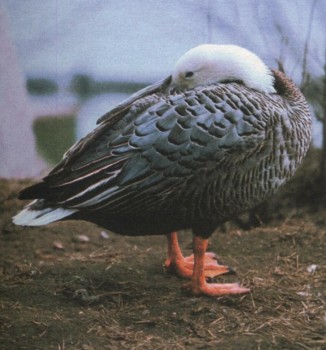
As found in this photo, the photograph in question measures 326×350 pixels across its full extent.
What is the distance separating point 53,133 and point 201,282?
102cm

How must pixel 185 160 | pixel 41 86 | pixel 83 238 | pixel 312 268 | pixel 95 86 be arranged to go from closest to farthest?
1. pixel 185 160
2. pixel 41 86
3. pixel 95 86
4. pixel 312 268
5. pixel 83 238

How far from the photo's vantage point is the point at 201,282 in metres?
3.15

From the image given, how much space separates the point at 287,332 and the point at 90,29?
1600 millimetres

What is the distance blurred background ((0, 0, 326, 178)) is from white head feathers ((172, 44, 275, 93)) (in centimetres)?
20

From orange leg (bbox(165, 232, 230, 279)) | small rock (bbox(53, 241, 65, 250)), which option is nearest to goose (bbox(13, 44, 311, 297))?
orange leg (bbox(165, 232, 230, 279))

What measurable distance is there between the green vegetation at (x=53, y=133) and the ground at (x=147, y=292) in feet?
1.90

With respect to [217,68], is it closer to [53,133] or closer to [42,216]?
[53,133]

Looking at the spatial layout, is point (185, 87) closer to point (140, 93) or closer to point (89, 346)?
point (140, 93)

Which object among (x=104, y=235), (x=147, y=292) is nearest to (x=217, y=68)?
(x=147, y=292)

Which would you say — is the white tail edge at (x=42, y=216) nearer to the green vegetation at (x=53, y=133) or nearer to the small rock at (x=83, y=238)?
the green vegetation at (x=53, y=133)

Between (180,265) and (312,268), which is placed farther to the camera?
(312,268)

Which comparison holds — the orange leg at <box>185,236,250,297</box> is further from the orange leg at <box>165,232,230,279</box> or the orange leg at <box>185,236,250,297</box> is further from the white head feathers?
the white head feathers

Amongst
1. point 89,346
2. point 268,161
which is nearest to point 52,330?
point 89,346

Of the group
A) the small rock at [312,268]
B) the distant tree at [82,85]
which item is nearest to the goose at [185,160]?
the distant tree at [82,85]
